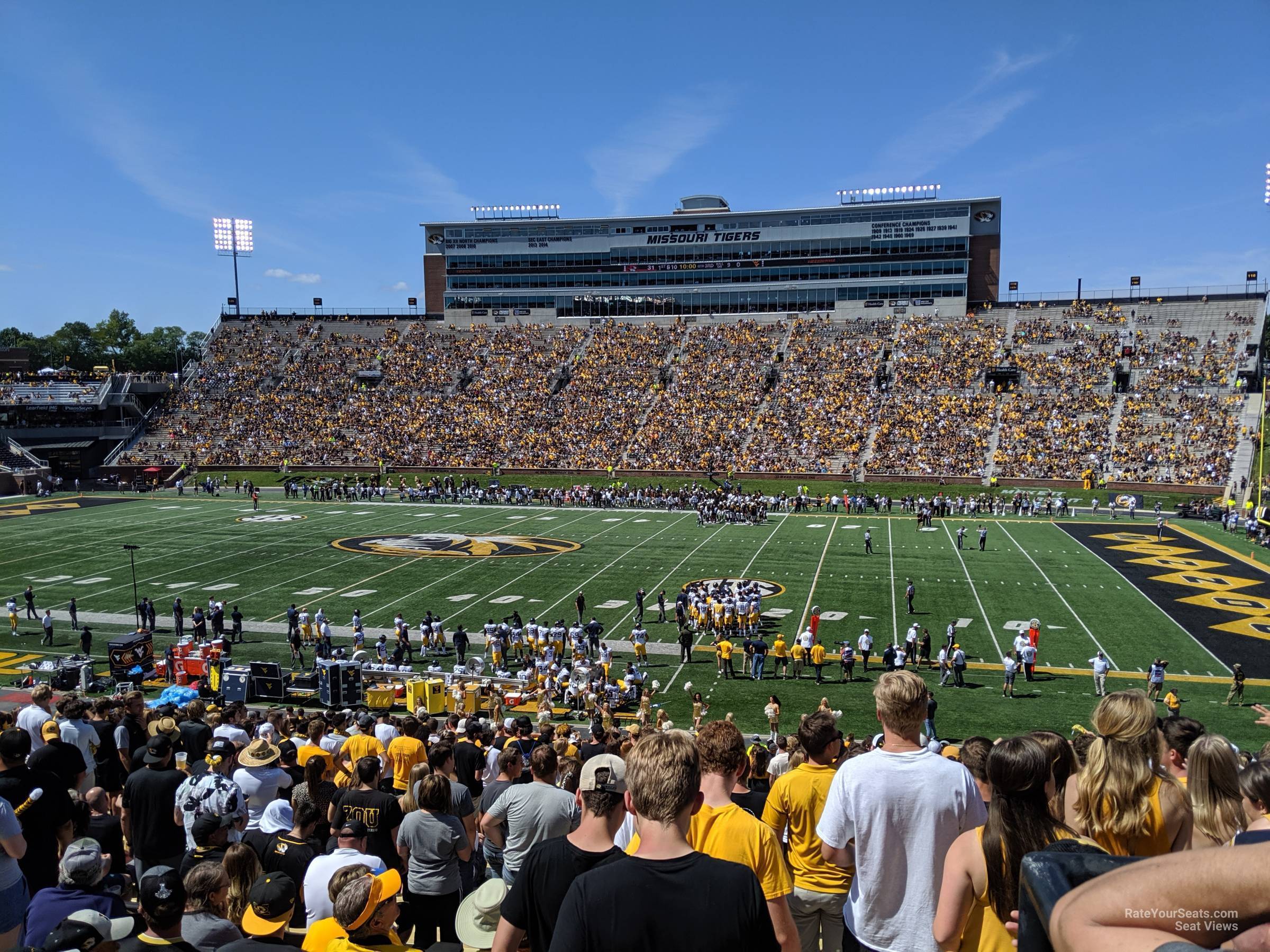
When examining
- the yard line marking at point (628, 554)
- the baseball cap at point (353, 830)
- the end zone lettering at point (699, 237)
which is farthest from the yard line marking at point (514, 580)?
the end zone lettering at point (699, 237)

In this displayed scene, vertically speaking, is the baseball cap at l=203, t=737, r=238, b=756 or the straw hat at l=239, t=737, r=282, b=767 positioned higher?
the straw hat at l=239, t=737, r=282, b=767

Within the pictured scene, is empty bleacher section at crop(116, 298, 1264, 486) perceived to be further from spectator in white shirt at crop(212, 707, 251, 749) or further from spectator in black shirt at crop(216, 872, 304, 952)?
spectator in black shirt at crop(216, 872, 304, 952)

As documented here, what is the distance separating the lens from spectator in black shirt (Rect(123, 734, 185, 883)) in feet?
22.0

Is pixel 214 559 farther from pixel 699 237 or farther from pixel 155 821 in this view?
pixel 699 237

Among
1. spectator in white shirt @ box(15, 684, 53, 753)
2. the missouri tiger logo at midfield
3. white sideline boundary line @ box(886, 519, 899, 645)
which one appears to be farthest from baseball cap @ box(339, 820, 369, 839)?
the missouri tiger logo at midfield

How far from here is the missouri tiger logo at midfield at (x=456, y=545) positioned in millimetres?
37031

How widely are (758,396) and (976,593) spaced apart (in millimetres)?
36155

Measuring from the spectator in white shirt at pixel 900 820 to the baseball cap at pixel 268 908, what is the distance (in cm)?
276

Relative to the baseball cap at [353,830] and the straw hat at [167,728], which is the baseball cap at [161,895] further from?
the straw hat at [167,728]

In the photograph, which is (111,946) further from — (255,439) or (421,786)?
(255,439)

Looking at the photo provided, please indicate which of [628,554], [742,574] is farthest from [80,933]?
[628,554]

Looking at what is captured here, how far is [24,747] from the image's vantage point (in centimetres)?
632

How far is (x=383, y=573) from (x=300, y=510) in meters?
19.3

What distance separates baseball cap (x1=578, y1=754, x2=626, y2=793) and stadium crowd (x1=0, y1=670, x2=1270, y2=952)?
2 centimetres
